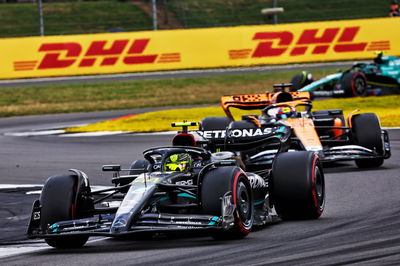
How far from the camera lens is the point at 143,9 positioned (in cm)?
4584

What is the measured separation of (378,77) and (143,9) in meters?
20.2

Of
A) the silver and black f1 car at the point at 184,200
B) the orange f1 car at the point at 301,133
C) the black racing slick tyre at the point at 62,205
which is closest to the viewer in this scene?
the silver and black f1 car at the point at 184,200

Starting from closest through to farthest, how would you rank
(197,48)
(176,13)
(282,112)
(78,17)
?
(282,112) < (197,48) < (176,13) < (78,17)

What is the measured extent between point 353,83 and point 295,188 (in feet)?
59.9

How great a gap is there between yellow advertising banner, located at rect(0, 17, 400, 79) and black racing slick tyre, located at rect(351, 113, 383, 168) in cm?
1857

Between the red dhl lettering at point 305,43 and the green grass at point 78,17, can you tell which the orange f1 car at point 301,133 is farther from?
the green grass at point 78,17

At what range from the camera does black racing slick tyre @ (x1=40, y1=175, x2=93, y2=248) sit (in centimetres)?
870

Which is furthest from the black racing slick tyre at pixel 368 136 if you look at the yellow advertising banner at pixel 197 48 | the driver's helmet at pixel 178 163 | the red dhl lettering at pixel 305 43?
the red dhl lettering at pixel 305 43

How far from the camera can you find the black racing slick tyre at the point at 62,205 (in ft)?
28.6

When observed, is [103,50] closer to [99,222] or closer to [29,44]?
[29,44]

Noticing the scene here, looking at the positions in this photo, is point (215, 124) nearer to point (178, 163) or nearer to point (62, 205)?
point (178, 163)

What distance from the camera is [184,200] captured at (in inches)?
361

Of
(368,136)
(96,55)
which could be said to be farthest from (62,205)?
(96,55)

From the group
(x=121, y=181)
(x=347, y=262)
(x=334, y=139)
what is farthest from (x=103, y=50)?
(x=347, y=262)
